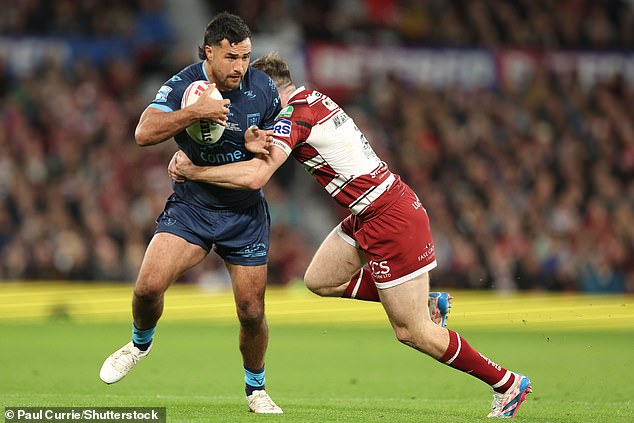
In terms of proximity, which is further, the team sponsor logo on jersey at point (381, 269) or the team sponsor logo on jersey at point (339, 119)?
the team sponsor logo on jersey at point (339, 119)

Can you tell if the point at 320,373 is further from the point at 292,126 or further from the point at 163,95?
the point at 163,95

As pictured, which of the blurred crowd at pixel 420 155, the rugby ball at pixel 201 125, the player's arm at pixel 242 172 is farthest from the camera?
the blurred crowd at pixel 420 155

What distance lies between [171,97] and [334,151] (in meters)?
1.22

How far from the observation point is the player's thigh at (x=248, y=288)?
7930 mm

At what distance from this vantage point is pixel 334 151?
7914 millimetres

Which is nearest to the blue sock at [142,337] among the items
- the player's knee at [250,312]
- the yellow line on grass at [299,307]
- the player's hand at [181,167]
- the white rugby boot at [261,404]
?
the player's knee at [250,312]

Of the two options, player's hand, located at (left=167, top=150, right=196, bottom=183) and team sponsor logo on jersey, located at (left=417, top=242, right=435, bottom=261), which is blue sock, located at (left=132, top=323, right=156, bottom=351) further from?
team sponsor logo on jersey, located at (left=417, top=242, right=435, bottom=261)

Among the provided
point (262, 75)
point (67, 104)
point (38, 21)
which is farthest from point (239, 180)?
point (38, 21)

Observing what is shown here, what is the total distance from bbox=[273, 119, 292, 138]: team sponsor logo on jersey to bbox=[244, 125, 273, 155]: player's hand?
0.04 metres

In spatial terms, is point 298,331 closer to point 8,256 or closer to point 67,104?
point 8,256

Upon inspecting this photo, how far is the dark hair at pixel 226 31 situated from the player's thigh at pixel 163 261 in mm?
1421

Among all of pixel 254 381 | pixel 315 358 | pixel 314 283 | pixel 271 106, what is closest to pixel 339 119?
pixel 271 106

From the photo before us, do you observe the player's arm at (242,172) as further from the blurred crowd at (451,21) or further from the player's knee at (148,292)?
the blurred crowd at (451,21)

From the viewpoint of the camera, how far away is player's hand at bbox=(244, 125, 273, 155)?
768 cm
